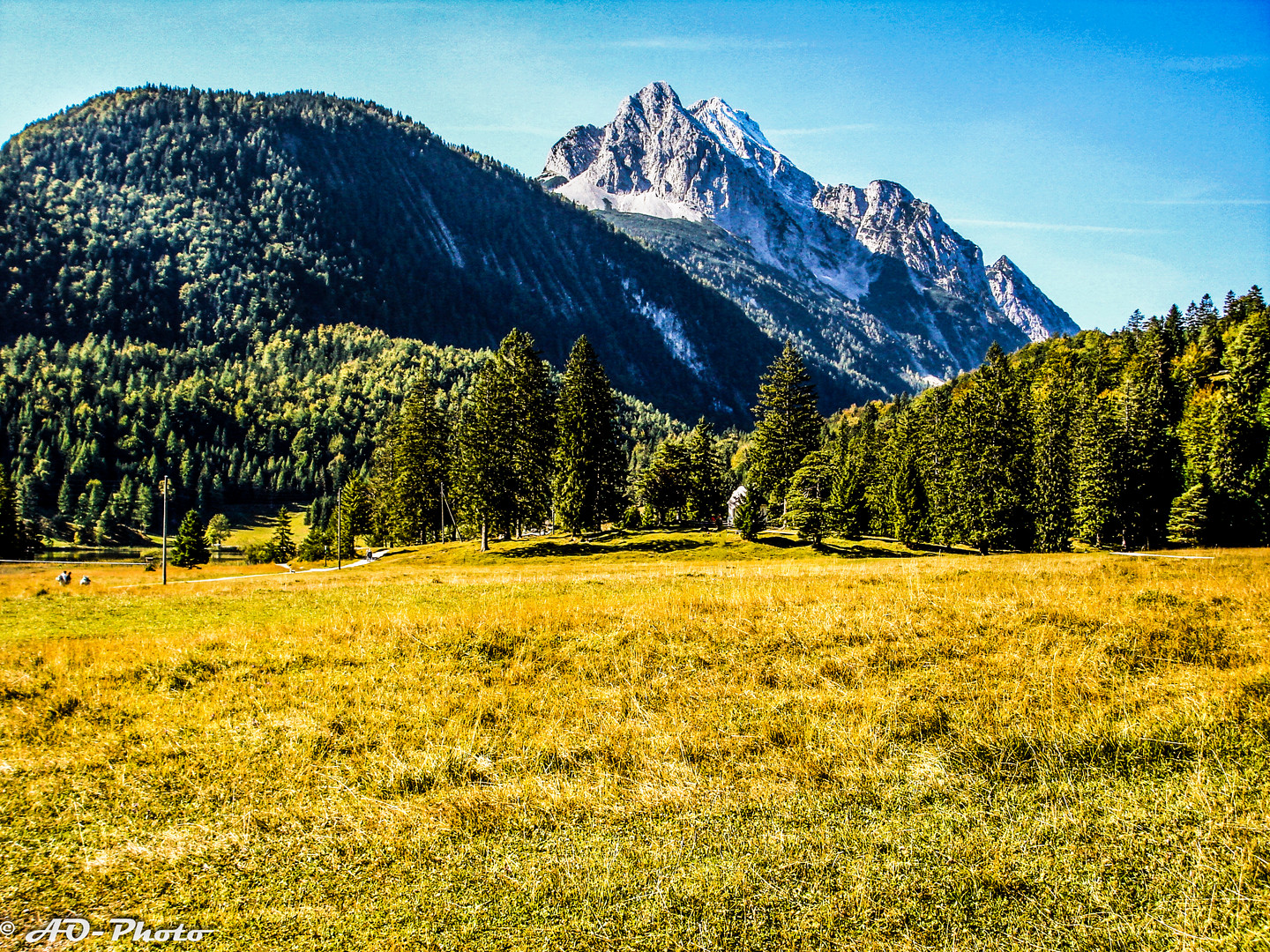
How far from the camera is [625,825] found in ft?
25.7

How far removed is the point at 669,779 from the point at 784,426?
2517 inches

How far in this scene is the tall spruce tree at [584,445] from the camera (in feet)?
208

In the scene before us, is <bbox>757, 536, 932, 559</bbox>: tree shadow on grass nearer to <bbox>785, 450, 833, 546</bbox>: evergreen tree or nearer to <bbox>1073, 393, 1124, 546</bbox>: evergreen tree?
<bbox>785, 450, 833, 546</bbox>: evergreen tree

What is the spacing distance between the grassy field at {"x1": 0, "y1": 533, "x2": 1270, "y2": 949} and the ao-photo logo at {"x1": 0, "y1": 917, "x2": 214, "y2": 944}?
0.46 ft

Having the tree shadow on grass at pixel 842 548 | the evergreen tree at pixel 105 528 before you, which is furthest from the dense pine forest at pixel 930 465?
the evergreen tree at pixel 105 528

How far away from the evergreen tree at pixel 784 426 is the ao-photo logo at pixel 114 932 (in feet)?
216

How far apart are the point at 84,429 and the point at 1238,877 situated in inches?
10296

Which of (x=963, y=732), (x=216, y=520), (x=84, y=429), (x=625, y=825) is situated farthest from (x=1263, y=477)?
(x=84, y=429)

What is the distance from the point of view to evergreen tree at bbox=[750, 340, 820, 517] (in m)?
69.7

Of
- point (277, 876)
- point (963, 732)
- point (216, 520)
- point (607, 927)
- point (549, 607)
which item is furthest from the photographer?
point (216, 520)

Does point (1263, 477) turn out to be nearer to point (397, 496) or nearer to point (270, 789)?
point (270, 789)

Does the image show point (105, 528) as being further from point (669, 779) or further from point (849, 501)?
point (669, 779)

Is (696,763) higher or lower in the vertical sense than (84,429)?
lower

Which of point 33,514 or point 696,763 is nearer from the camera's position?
point 696,763
